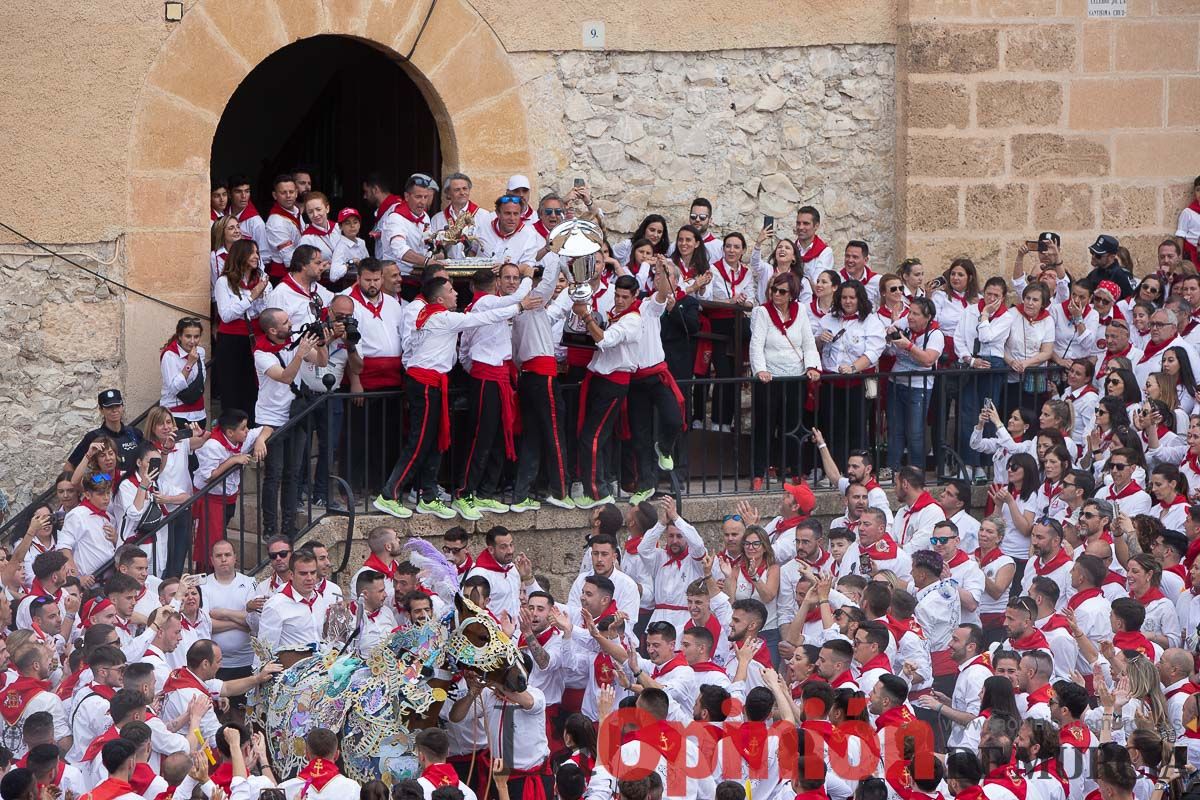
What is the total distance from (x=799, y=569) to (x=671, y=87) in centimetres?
478

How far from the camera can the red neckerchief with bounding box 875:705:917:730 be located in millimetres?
9695

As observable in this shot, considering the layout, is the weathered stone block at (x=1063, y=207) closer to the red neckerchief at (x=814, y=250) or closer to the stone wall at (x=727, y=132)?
the stone wall at (x=727, y=132)

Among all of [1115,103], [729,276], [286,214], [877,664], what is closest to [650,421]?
[729,276]

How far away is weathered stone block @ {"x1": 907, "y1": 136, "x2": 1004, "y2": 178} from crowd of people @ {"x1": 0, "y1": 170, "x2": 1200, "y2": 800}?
2.55 feet

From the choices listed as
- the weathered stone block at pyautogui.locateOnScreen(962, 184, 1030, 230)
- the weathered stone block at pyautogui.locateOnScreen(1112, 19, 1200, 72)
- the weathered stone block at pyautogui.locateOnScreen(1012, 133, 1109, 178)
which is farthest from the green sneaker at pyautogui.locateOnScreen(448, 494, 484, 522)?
the weathered stone block at pyautogui.locateOnScreen(1112, 19, 1200, 72)

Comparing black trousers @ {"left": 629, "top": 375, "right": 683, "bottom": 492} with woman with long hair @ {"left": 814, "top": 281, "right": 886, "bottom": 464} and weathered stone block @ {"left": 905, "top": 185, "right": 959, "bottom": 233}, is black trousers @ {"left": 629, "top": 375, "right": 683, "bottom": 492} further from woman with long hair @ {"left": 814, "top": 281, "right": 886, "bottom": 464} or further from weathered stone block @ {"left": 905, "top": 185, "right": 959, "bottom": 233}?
weathered stone block @ {"left": 905, "top": 185, "right": 959, "bottom": 233}

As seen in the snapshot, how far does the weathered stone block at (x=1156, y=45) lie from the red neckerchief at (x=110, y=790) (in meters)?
10.5

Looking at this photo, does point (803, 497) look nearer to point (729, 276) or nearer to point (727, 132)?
point (729, 276)

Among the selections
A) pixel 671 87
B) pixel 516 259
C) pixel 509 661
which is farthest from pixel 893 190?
pixel 509 661

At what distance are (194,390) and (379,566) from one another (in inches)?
86.3

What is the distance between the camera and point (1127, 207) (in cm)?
1602

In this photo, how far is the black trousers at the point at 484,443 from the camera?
12.8 metres

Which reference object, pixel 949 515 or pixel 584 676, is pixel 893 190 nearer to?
pixel 949 515

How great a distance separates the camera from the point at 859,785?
904 centimetres
